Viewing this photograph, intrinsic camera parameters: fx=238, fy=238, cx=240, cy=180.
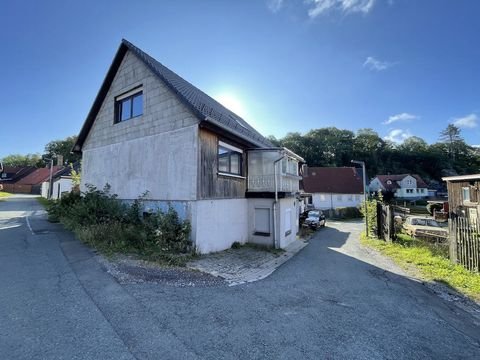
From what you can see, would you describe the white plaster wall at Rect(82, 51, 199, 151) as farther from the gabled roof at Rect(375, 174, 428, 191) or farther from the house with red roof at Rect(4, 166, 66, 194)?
the gabled roof at Rect(375, 174, 428, 191)

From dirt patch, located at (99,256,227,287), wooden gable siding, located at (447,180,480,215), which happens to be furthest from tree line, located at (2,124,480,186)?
dirt patch, located at (99,256,227,287)

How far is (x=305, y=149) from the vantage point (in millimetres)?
62250

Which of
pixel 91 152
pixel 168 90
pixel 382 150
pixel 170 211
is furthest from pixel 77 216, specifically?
pixel 382 150

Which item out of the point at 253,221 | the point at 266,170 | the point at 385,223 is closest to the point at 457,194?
the point at 385,223

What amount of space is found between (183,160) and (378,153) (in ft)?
245

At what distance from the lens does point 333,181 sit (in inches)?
1503

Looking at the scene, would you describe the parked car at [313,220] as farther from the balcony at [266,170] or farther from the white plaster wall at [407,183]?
the white plaster wall at [407,183]

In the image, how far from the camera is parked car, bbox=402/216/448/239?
49.1 feet

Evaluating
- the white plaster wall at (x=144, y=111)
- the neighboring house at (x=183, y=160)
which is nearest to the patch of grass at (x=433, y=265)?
the neighboring house at (x=183, y=160)

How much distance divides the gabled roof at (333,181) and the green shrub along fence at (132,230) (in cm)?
3146

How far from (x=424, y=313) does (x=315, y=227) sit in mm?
15720

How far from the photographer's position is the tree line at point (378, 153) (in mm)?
63062

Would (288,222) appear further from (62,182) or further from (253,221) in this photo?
(62,182)

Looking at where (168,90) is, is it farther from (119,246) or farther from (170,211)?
(119,246)
